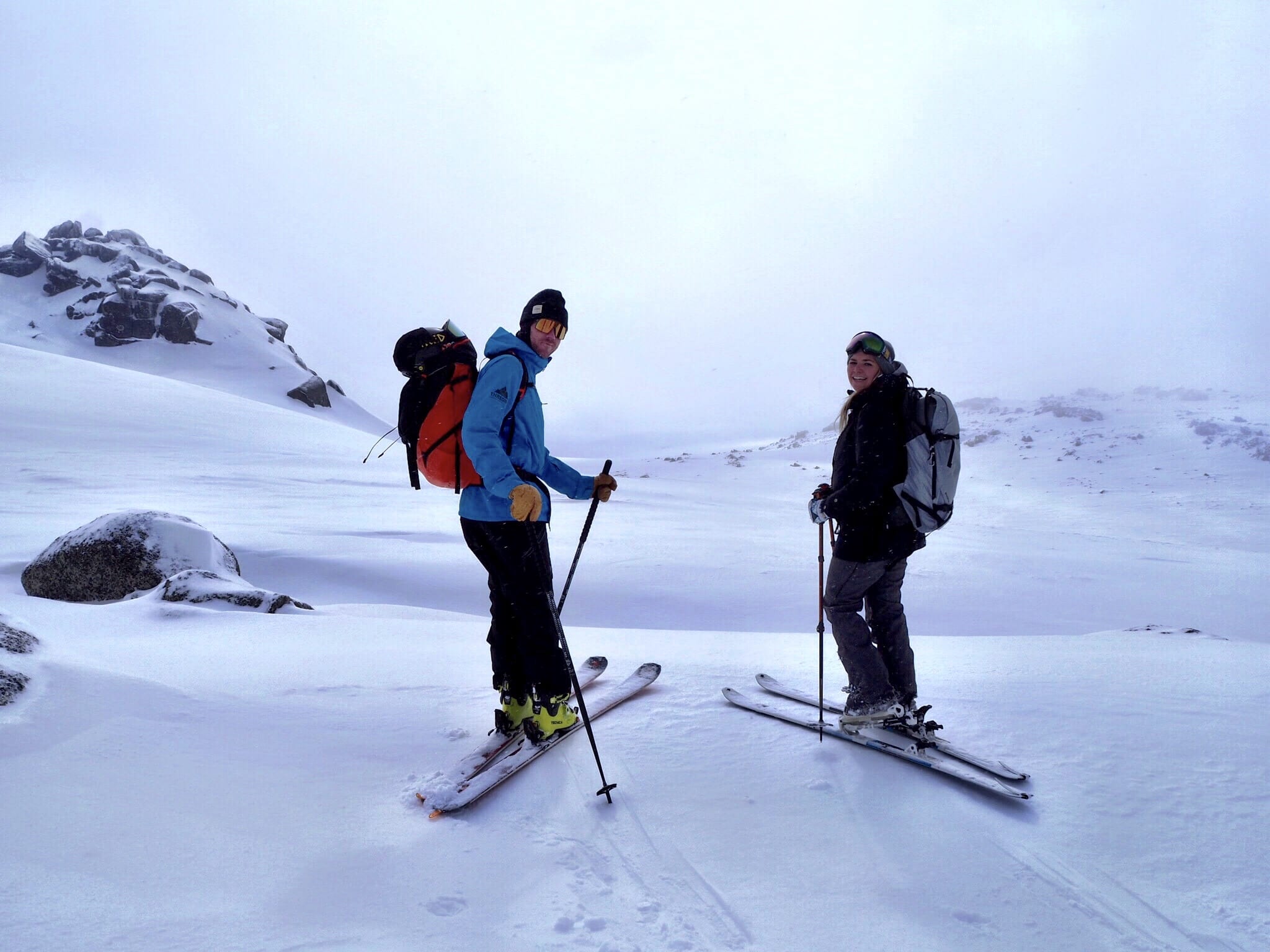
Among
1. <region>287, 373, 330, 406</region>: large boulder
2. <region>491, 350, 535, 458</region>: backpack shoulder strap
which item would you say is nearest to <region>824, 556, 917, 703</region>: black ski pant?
<region>491, 350, 535, 458</region>: backpack shoulder strap

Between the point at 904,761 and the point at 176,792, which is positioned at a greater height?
the point at 904,761

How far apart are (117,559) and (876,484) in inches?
337

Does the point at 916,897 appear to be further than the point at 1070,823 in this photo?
No

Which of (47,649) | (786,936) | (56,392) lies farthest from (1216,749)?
(56,392)

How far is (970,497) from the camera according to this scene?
26.3 m

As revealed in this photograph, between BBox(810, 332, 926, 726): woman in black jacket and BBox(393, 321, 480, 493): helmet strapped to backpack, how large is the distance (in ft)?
5.75

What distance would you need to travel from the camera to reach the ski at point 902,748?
2.87 metres

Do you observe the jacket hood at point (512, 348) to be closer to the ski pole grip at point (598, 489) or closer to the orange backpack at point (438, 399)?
the orange backpack at point (438, 399)

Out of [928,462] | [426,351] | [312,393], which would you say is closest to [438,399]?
[426,351]

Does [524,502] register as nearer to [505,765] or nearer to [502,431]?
[502,431]

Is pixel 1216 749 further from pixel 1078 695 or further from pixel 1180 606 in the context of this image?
pixel 1180 606

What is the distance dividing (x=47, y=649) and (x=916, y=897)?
4.33m

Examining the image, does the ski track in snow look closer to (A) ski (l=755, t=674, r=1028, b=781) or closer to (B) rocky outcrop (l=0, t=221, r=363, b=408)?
(A) ski (l=755, t=674, r=1028, b=781)

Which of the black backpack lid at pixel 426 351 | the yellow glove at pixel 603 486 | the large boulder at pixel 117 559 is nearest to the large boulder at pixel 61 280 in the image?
the large boulder at pixel 117 559
